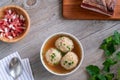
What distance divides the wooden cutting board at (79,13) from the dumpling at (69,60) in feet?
0.42

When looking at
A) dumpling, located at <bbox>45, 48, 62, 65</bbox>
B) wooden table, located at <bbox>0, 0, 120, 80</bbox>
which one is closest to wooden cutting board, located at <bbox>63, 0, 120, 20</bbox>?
wooden table, located at <bbox>0, 0, 120, 80</bbox>

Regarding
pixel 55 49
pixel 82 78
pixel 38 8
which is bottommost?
pixel 82 78

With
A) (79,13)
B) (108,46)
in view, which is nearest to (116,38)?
(108,46)

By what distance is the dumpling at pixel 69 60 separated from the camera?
1.47 meters

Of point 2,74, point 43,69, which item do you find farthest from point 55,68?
point 2,74

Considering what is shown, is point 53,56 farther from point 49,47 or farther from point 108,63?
point 108,63

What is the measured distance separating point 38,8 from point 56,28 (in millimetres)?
86

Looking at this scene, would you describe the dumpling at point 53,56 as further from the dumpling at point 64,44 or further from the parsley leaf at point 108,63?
the parsley leaf at point 108,63

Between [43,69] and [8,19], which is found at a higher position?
[8,19]

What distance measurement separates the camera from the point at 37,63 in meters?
1.54

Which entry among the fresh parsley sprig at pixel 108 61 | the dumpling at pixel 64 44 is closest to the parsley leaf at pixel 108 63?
the fresh parsley sprig at pixel 108 61

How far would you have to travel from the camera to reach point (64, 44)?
1478mm

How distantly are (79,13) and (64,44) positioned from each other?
0.12 metres

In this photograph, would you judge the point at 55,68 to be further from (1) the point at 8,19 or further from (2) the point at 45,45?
(1) the point at 8,19
